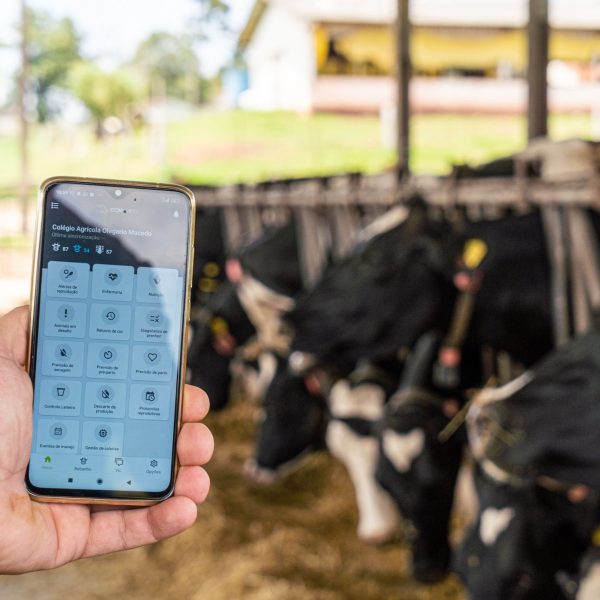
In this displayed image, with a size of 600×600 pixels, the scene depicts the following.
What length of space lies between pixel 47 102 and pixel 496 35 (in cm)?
1384

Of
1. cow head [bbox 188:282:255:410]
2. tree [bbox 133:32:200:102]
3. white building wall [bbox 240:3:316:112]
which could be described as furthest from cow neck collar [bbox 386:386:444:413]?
tree [bbox 133:32:200:102]

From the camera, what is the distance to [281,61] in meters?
16.5

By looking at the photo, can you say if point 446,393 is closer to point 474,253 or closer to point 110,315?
point 474,253

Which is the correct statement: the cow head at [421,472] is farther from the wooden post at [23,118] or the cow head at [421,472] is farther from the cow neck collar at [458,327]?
the wooden post at [23,118]

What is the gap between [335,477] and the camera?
191 inches

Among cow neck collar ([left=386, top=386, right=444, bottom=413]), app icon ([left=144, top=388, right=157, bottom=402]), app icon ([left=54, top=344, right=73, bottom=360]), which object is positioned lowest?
cow neck collar ([left=386, top=386, right=444, bottom=413])

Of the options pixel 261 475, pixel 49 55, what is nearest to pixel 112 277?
pixel 261 475

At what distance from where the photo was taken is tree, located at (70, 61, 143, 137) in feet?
73.5

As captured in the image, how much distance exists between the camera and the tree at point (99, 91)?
22.4m

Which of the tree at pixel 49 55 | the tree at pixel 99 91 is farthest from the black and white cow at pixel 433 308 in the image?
the tree at pixel 99 91

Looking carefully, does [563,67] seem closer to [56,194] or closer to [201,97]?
[56,194]

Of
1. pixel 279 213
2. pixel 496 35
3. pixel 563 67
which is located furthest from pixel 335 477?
pixel 563 67

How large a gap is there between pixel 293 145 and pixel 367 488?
429 inches

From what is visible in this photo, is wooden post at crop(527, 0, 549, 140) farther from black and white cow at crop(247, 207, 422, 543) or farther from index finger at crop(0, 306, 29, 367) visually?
index finger at crop(0, 306, 29, 367)
